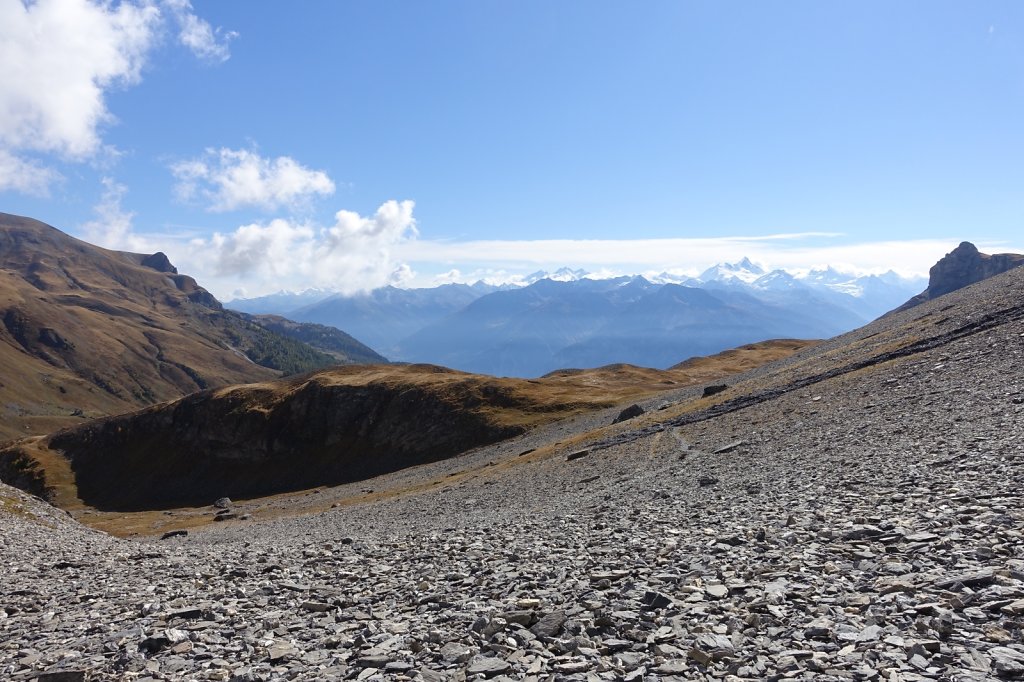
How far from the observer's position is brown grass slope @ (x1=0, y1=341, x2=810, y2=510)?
326ft

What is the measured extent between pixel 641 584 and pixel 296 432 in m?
116

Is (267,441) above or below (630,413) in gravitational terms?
below

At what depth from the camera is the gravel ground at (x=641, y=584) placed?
32.4 ft

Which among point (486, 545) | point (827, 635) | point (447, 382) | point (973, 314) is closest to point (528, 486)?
point (486, 545)

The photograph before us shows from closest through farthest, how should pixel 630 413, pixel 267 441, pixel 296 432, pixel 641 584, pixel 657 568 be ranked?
pixel 641 584
pixel 657 568
pixel 630 413
pixel 296 432
pixel 267 441

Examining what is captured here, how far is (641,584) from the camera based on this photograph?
45.0 ft

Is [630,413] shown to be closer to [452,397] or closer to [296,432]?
[452,397]

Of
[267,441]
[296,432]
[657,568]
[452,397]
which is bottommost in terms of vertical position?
[657,568]

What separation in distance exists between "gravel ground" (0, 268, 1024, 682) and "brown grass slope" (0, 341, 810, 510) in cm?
6391

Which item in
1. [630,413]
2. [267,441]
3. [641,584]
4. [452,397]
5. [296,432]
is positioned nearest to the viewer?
[641,584]

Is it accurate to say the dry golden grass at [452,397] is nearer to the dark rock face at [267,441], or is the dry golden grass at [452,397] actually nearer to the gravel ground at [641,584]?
the dark rock face at [267,441]

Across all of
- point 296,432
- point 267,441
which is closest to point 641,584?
point 296,432

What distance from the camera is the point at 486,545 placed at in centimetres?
2128

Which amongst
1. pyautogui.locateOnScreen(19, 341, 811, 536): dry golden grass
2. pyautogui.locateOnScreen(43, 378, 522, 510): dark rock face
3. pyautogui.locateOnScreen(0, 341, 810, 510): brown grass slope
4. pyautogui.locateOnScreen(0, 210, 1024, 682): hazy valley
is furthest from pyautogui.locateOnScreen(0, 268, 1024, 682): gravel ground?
pyautogui.locateOnScreen(43, 378, 522, 510): dark rock face
